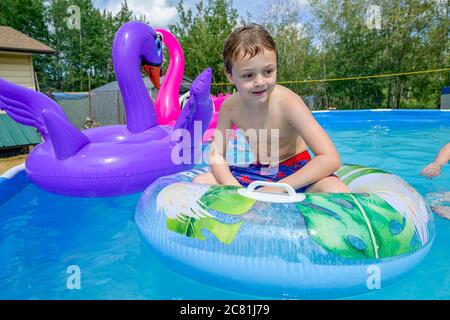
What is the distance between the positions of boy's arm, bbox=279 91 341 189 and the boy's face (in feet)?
0.69

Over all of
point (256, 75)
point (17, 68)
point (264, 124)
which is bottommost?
point (264, 124)

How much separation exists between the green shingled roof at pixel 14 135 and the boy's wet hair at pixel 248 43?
5.47 meters

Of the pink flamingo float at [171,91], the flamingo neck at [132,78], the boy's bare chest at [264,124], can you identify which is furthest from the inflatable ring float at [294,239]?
the pink flamingo float at [171,91]

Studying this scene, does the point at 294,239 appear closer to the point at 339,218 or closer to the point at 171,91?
the point at 339,218

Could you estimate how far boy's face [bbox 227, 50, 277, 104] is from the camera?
5.87 feet

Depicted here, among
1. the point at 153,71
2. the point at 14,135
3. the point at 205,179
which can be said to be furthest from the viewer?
the point at 14,135

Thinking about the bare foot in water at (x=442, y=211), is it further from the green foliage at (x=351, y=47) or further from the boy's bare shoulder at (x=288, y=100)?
the green foliage at (x=351, y=47)

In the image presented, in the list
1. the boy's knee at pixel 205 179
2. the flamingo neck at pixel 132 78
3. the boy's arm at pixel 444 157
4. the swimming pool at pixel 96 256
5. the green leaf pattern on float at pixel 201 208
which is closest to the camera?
the green leaf pattern on float at pixel 201 208

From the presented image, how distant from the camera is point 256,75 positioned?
183cm

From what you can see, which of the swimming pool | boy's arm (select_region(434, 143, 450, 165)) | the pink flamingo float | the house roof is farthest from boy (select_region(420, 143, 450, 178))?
the house roof

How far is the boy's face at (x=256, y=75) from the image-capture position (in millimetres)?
1788

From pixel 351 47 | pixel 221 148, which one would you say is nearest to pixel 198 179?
pixel 221 148

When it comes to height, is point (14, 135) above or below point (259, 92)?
below

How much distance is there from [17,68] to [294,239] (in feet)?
27.1
